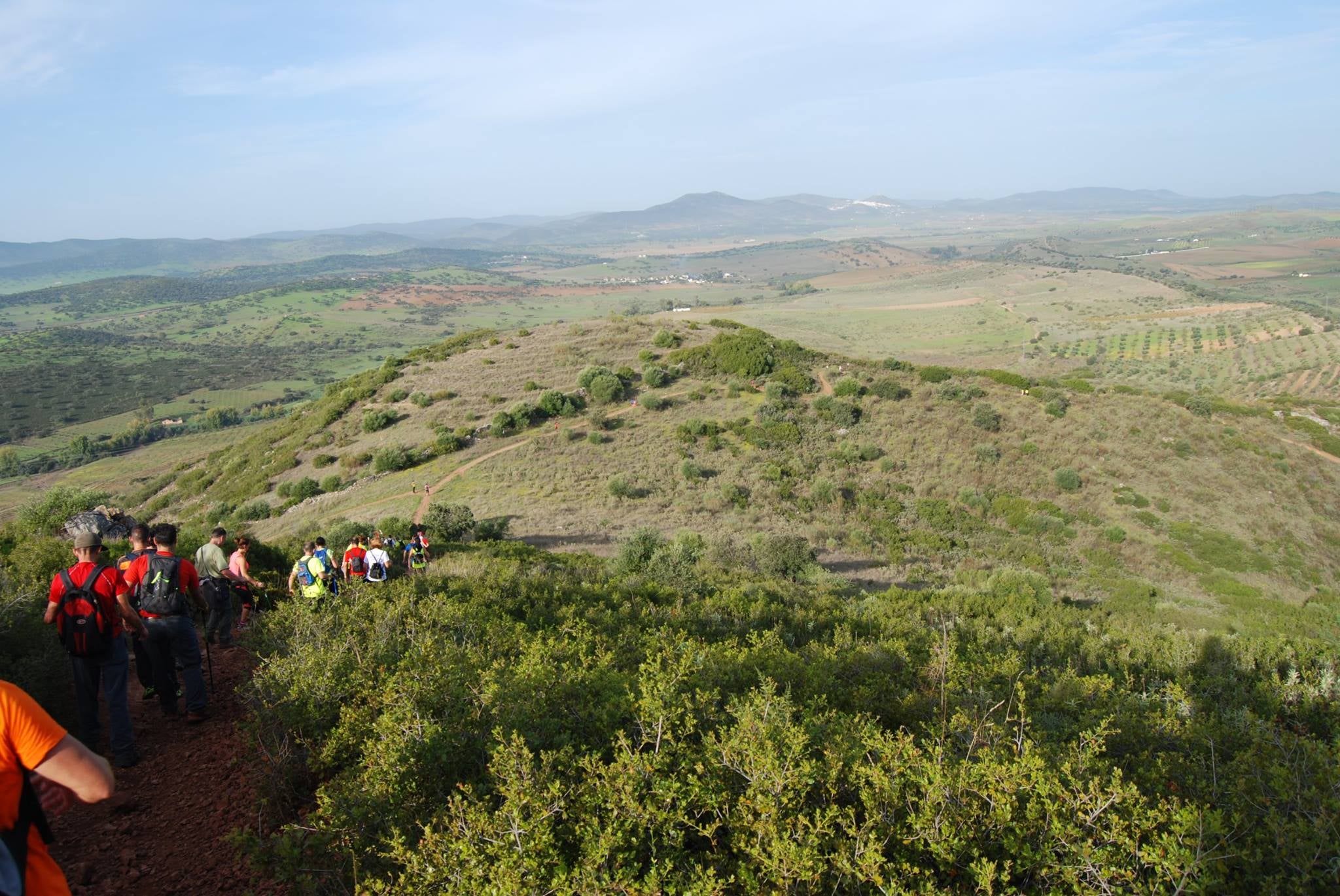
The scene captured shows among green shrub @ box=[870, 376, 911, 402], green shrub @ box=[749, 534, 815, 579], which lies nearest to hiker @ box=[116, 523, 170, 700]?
green shrub @ box=[749, 534, 815, 579]

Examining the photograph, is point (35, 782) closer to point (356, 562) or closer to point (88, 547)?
point (88, 547)

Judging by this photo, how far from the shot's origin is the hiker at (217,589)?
304 inches

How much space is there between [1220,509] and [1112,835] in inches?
947

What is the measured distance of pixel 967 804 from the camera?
363 cm

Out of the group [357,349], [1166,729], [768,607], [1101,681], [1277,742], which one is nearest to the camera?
[1277,742]

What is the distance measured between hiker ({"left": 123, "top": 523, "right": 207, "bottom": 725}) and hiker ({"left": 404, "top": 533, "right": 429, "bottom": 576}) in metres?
4.96

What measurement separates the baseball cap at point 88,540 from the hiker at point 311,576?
3.24m

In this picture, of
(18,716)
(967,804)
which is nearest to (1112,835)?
(967,804)

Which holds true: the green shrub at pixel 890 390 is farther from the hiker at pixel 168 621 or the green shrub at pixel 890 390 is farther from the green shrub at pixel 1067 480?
the hiker at pixel 168 621

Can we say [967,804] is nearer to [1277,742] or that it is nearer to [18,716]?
[1277,742]

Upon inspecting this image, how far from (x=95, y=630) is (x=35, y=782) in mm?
3490

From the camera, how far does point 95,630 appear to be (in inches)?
194

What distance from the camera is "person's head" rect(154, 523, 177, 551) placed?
19.5ft

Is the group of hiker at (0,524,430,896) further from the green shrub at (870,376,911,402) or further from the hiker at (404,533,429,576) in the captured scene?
the green shrub at (870,376,911,402)
